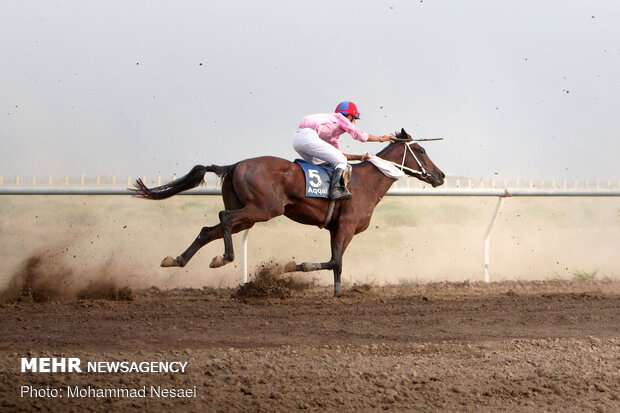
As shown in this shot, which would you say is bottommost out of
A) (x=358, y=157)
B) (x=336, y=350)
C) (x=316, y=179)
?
(x=336, y=350)

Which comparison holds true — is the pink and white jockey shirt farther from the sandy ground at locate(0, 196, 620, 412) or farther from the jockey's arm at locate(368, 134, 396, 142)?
the sandy ground at locate(0, 196, 620, 412)

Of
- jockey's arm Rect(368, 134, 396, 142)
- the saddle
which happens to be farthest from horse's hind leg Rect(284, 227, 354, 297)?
jockey's arm Rect(368, 134, 396, 142)

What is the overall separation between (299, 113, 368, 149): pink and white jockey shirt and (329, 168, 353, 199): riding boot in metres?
0.51

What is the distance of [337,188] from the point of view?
33.9 feet

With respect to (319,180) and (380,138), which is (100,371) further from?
(380,138)

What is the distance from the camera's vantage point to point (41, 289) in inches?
398

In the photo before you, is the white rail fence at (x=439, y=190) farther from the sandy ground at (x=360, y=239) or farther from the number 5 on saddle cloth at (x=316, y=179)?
the number 5 on saddle cloth at (x=316, y=179)

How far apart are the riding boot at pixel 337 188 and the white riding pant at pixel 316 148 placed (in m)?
0.09

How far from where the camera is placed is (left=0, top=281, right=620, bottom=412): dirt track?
4.92 m

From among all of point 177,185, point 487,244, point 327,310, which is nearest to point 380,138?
point 487,244

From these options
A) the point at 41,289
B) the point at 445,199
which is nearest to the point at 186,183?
the point at 41,289

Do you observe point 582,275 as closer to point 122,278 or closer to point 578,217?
point 578,217

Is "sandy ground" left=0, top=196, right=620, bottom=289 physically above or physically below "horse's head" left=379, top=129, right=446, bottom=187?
below

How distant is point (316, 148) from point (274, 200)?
992 mm
